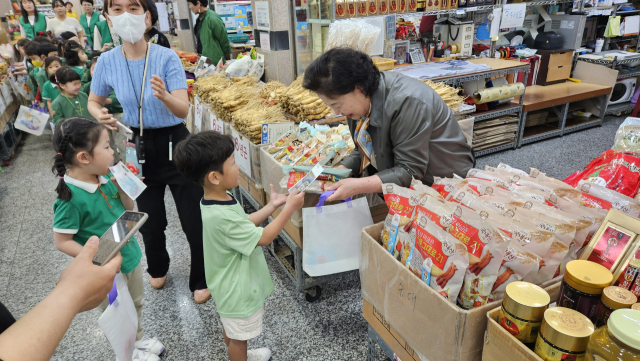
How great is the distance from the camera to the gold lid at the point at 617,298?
2.45 ft

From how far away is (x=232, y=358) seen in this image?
1729 millimetres

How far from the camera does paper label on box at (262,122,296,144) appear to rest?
2375 mm

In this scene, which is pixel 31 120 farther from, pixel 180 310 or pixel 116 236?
pixel 116 236

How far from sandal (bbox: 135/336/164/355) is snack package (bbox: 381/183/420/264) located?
1394 mm

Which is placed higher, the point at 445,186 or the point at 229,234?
the point at 445,186

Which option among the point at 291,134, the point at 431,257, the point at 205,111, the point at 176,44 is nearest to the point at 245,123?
the point at 291,134

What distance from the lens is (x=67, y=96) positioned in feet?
11.5

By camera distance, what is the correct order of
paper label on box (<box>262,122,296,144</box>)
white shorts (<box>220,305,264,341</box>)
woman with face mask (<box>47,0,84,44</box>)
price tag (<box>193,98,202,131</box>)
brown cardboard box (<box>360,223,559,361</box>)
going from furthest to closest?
woman with face mask (<box>47,0,84,44</box>) → price tag (<box>193,98,202,131</box>) → paper label on box (<box>262,122,296,144</box>) → white shorts (<box>220,305,264,341</box>) → brown cardboard box (<box>360,223,559,361</box>)

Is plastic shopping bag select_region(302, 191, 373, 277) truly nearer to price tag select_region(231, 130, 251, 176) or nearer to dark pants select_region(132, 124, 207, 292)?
dark pants select_region(132, 124, 207, 292)

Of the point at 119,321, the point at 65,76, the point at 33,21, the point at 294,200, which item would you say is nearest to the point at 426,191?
the point at 294,200

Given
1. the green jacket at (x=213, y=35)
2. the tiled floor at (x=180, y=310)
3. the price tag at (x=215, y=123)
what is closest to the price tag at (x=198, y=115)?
the price tag at (x=215, y=123)

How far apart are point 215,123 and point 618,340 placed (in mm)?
2901

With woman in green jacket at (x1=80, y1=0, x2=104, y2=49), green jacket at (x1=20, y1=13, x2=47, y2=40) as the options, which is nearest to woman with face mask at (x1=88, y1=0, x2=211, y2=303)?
woman in green jacket at (x1=80, y1=0, x2=104, y2=49)

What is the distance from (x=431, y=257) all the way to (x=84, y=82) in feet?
14.4
